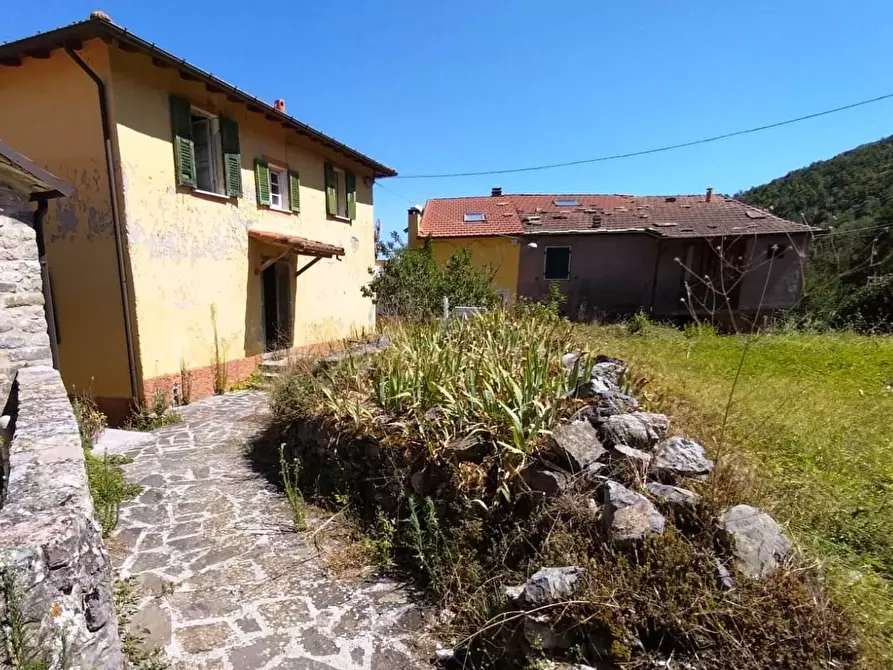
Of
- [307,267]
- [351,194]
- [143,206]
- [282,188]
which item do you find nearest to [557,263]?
[351,194]

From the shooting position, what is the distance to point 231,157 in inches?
302

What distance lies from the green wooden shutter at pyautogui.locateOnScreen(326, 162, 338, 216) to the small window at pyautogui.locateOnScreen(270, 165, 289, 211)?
130 centimetres

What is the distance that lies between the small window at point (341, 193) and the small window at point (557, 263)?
8548 mm

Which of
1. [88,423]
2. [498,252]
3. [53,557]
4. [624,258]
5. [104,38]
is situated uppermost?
[104,38]

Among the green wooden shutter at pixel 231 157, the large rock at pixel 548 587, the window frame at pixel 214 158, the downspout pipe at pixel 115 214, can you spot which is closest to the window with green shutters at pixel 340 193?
the green wooden shutter at pixel 231 157

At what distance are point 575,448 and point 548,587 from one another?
0.94 meters

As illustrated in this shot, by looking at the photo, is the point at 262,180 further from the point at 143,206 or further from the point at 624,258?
the point at 624,258

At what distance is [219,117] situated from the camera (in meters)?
7.49

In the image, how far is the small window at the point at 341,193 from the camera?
1109 centimetres

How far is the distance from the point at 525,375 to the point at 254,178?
720 centimetres

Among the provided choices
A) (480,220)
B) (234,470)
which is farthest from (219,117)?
(480,220)

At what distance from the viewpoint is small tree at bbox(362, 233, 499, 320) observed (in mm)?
9016

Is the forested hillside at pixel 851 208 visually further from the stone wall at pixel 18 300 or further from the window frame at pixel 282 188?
the stone wall at pixel 18 300

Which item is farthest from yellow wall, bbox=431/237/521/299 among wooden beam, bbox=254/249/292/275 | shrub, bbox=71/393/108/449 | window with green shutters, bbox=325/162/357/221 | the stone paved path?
the stone paved path
